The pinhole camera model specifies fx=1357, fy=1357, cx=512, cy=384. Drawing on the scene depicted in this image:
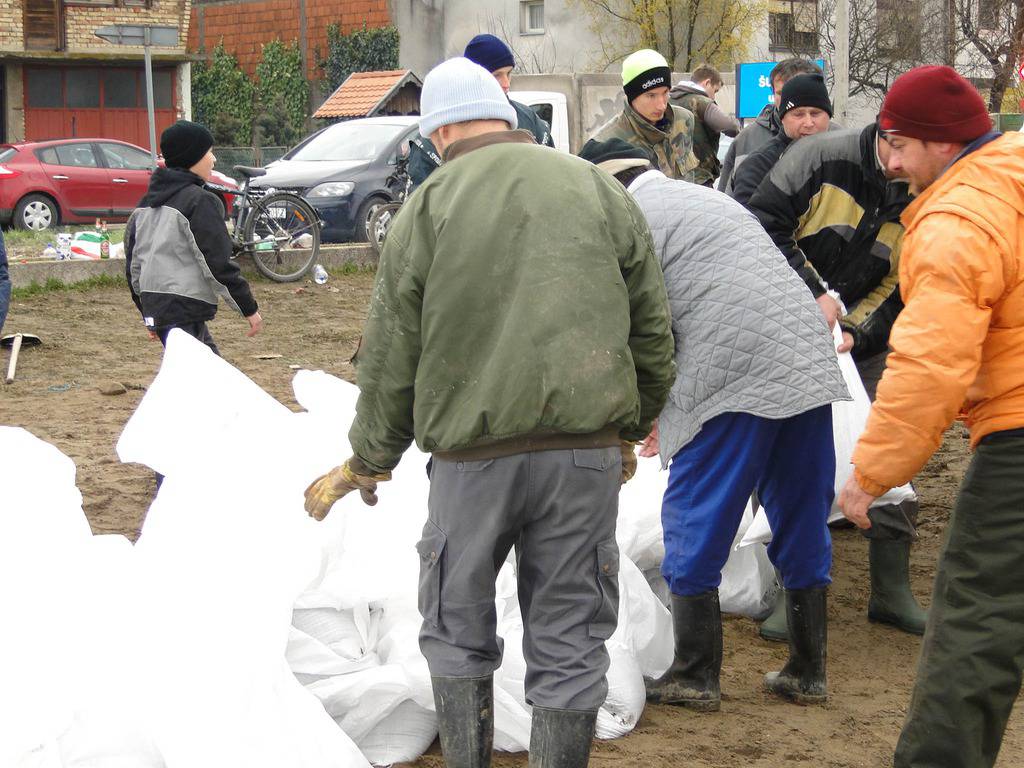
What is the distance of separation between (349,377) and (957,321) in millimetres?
5706

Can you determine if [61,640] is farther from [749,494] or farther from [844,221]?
[844,221]

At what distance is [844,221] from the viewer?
13.4 ft

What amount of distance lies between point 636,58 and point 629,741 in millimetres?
2898

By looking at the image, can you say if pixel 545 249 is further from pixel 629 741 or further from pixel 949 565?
pixel 629 741

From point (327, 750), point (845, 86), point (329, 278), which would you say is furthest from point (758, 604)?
point (845, 86)

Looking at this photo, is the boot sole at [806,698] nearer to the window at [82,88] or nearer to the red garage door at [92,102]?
the red garage door at [92,102]

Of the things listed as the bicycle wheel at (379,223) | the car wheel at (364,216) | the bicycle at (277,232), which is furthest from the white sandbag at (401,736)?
the car wheel at (364,216)

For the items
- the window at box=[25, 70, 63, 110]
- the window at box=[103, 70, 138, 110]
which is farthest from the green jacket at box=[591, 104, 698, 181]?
the window at box=[103, 70, 138, 110]

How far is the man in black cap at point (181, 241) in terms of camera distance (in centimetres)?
526

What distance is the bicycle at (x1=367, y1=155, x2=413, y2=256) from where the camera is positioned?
12805 mm

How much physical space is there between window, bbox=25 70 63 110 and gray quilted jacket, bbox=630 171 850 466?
94.8ft

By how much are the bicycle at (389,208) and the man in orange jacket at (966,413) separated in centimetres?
1006

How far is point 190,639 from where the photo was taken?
2996 millimetres

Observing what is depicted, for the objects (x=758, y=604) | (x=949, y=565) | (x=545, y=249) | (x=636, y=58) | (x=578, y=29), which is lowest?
(x=758, y=604)
